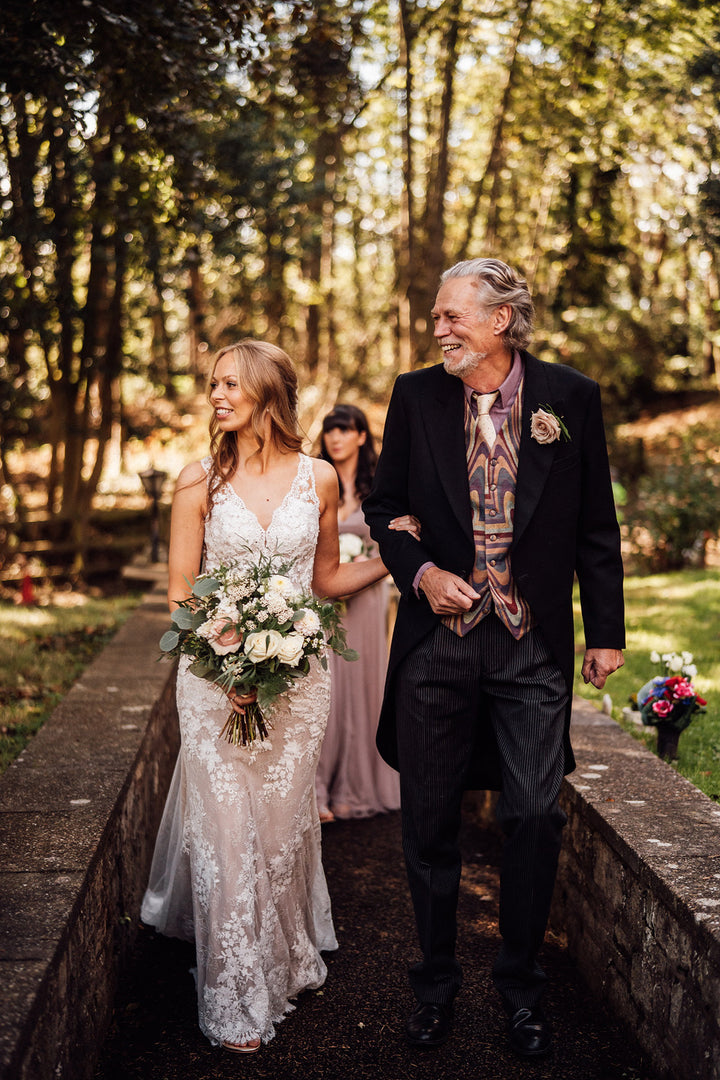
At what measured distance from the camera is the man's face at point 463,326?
3322 millimetres

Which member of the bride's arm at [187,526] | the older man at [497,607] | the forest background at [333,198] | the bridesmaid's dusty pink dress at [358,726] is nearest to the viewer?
the older man at [497,607]

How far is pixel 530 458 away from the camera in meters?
3.29

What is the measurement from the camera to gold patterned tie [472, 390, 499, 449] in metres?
3.38

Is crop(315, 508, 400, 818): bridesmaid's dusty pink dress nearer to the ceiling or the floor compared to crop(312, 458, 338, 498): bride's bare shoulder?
nearer to the floor

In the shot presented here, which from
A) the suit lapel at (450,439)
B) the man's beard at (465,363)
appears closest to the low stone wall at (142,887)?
the suit lapel at (450,439)

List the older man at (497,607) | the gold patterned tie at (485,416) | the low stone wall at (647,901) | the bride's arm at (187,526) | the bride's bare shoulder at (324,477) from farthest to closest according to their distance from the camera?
the bride's bare shoulder at (324,477)
the bride's arm at (187,526)
the gold patterned tie at (485,416)
the older man at (497,607)
the low stone wall at (647,901)

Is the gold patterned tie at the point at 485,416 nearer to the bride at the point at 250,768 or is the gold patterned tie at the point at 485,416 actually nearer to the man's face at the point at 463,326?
the man's face at the point at 463,326

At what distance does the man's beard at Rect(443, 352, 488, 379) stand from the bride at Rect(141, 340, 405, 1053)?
0.56 meters

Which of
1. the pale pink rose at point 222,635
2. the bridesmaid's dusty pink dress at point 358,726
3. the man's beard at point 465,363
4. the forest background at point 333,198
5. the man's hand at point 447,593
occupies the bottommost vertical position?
the bridesmaid's dusty pink dress at point 358,726

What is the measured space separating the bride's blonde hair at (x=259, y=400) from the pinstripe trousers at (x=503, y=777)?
103 cm

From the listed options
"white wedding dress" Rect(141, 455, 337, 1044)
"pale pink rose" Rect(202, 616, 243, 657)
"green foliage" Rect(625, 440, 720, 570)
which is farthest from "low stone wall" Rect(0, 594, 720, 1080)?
"green foliage" Rect(625, 440, 720, 570)

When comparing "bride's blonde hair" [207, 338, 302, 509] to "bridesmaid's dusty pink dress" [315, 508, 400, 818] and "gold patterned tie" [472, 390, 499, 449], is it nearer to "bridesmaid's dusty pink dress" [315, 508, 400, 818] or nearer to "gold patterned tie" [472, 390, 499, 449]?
"gold patterned tie" [472, 390, 499, 449]

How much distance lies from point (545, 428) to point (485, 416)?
0.23 m

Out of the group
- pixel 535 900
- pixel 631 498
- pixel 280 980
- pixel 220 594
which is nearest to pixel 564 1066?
Result: pixel 535 900
